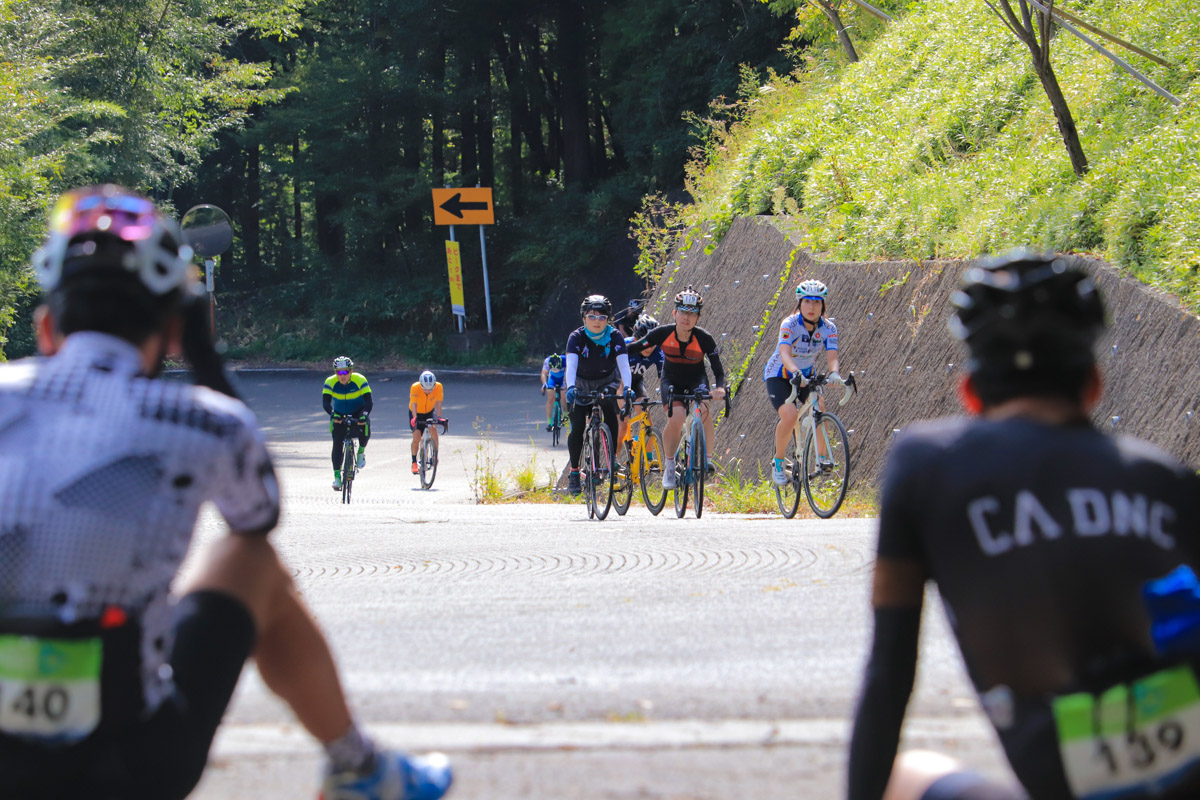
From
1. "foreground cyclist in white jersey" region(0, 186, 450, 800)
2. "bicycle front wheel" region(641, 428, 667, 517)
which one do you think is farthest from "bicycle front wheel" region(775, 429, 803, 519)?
"foreground cyclist in white jersey" region(0, 186, 450, 800)

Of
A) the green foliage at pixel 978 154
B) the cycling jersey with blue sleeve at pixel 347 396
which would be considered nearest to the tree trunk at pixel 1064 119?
the green foliage at pixel 978 154

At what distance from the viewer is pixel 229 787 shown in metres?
3.56

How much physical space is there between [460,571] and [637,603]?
70.1 inches

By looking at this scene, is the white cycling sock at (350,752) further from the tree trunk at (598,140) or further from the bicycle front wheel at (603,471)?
the tree trunk at (598,140)

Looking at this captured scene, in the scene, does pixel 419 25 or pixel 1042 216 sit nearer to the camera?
pixel 1042 216

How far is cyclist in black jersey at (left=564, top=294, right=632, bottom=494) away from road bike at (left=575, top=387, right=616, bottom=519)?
5 centimetres

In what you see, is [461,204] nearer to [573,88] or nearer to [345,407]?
[573,88]

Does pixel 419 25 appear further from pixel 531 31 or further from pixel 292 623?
pixel 292 623

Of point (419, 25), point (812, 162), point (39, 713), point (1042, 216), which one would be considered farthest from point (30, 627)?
point (419, 25)

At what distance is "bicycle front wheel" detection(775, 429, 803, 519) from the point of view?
475 inches

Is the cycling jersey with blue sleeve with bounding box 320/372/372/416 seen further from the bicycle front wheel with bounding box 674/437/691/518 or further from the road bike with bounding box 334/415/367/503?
the bicycle front wheel with bounding box 674/437/691/518

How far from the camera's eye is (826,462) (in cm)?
1157

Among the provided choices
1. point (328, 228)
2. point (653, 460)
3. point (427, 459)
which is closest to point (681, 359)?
point (653, 460)

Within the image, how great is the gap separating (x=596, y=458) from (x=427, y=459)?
8.94m
